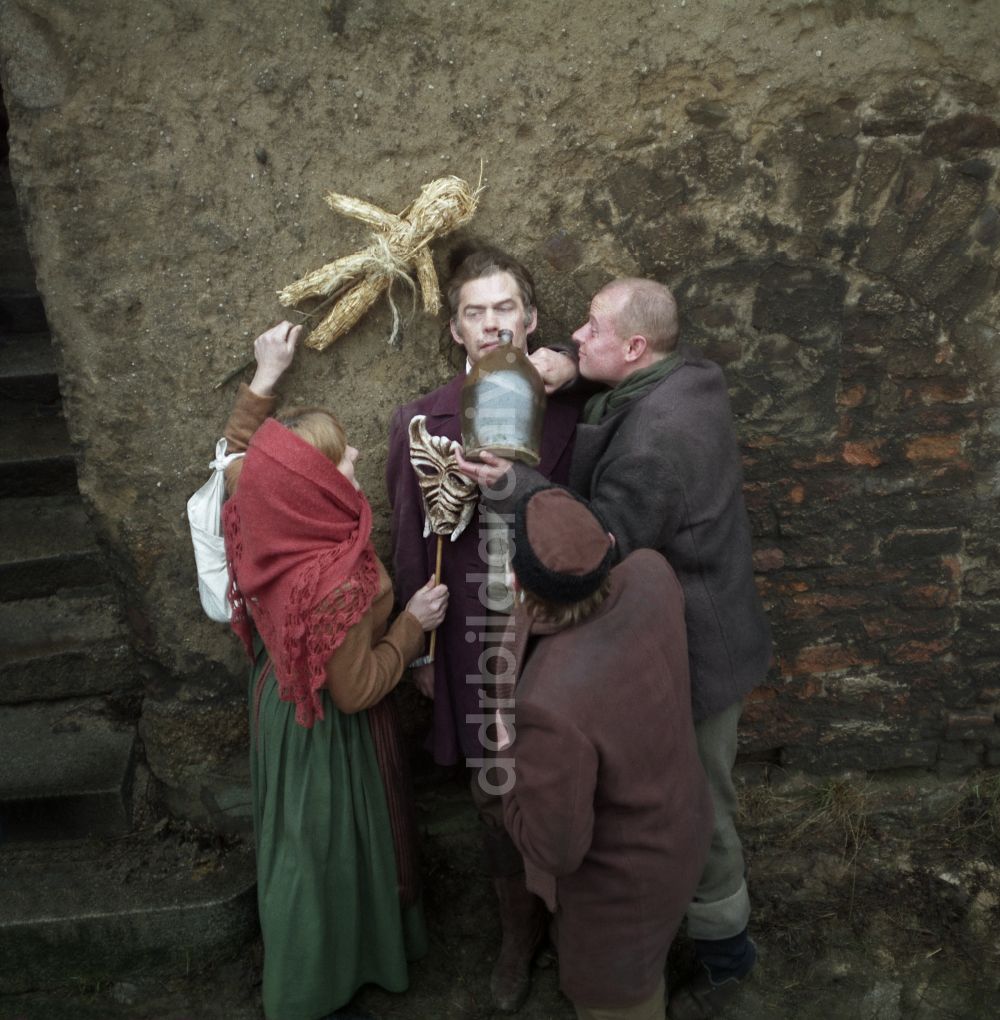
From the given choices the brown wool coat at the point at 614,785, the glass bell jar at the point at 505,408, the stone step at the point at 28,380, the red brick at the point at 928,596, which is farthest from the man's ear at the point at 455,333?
the stone step at the point at 28,380

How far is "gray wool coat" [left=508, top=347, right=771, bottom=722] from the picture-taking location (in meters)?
2.33

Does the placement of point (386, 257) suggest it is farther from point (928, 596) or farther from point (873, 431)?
point (928, 596)

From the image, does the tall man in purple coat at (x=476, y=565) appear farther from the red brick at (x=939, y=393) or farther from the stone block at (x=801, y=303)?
the red brick at (x=939, y=393)

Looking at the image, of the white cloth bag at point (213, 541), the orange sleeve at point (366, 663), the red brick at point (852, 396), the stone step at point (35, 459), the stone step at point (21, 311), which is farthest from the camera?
the stone step at point (21, 311)

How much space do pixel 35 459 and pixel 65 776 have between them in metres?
1.24

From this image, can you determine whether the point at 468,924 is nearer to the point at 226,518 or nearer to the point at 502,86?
the point at 226,518

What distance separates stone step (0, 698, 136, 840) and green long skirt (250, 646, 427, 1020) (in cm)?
85

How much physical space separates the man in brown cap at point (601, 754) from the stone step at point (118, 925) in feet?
4.25

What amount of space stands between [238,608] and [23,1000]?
1.50 m

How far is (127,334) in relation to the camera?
9.23 feet

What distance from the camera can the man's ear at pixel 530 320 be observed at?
2727 millimetres

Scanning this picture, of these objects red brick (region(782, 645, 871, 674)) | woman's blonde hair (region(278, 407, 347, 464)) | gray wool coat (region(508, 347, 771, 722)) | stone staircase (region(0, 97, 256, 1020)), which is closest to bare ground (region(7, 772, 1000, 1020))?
stone staircase (region(0, 97, 256, 1020))

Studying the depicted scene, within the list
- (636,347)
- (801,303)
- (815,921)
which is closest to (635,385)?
(636,347)

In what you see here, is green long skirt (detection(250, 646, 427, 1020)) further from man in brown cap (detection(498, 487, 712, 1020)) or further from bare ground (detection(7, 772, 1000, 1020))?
man in brown cap (detection(498, 487, 712, 1020))
